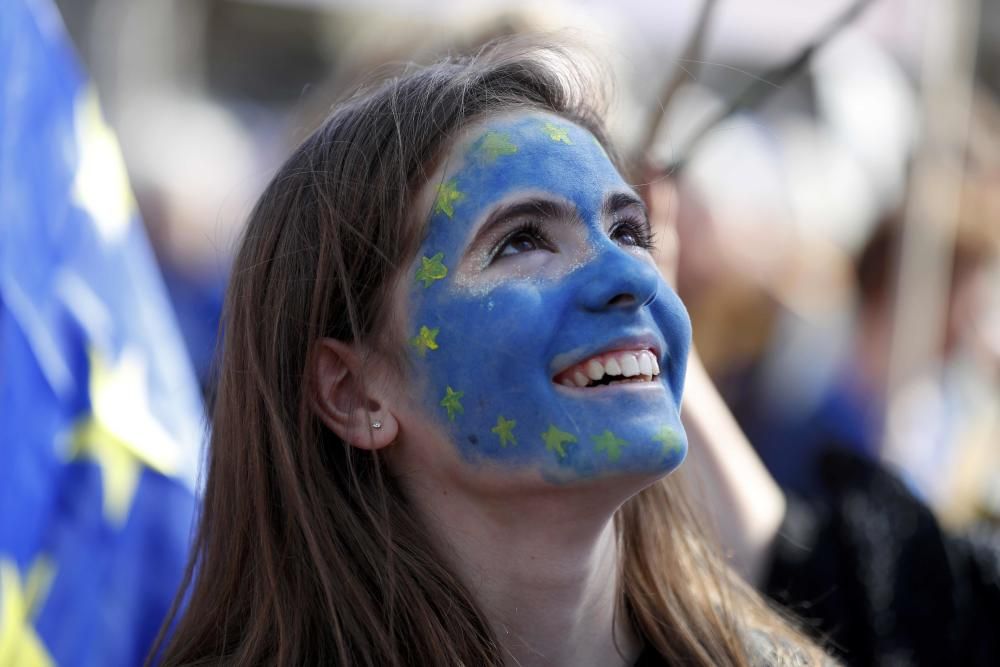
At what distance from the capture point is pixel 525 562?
174cm

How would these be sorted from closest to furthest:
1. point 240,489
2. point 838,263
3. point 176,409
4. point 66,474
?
point 240,489 < point 66,474 < point 176,409 < point 838,263

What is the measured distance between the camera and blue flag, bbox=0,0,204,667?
2.01m

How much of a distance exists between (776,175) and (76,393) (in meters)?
2.88

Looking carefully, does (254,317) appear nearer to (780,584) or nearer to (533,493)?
(533,493)

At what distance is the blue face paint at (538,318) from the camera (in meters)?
1.60

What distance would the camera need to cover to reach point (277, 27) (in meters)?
4.18

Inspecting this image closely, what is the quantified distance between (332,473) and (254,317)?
0.96 ft

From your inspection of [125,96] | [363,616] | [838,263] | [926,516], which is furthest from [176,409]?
[838,263]

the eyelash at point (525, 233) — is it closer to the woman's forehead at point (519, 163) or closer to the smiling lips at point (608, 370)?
the woman's forehead at point (519, 163)

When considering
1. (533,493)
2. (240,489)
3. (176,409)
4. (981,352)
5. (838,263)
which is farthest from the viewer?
(838,263)

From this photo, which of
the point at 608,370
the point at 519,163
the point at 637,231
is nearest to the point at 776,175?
the point at 637,231

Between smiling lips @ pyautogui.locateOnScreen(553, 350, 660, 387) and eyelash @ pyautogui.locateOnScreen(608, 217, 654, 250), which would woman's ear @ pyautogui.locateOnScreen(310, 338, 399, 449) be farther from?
eyelash @ pyautogui.locateOnScreen(608, 217, 654, 250)

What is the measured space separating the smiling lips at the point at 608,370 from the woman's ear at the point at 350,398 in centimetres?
30

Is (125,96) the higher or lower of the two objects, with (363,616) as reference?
higher
